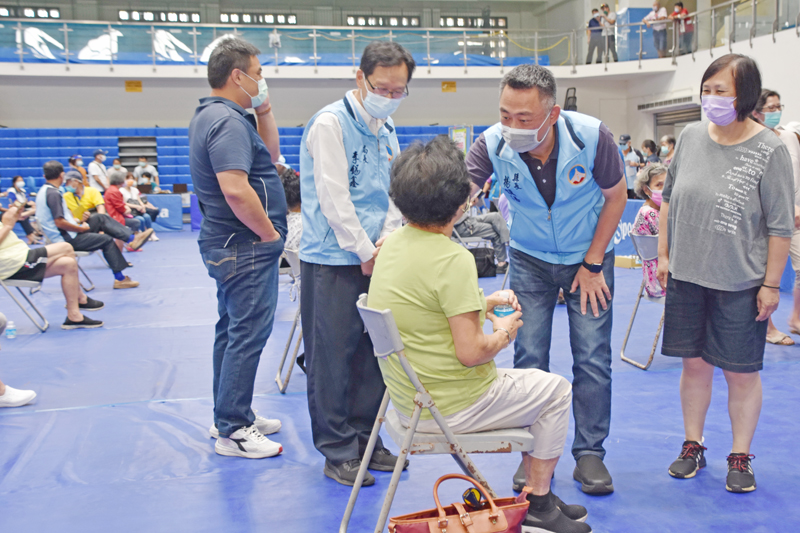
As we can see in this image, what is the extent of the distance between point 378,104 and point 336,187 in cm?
34

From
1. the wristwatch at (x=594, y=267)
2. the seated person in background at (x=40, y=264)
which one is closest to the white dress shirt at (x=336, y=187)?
the wristwatch at (x=594, y=267)

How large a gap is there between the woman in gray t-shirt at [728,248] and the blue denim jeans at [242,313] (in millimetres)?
1557

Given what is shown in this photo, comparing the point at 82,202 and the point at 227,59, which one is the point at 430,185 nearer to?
the point at 227,59

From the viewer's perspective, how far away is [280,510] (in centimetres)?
214

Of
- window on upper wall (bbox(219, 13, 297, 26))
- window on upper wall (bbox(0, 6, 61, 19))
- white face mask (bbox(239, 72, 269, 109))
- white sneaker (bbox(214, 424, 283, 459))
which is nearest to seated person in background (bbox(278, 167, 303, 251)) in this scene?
white face mask (bbox(239, 72, 269, 109))

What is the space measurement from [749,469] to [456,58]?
14767 mm

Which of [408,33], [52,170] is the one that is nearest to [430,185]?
[52,170]

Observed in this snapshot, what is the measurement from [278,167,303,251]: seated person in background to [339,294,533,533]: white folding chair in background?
2605 mm

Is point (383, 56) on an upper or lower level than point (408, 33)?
lower

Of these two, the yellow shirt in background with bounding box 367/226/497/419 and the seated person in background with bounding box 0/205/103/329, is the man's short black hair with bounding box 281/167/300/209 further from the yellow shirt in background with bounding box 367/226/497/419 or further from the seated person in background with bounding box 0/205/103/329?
the yellow shirt in background with bounding box 367/226/497/419

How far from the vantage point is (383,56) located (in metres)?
2.16

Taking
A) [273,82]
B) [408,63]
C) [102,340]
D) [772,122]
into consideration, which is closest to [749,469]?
[408,63]

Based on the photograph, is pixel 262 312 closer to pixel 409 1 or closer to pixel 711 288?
pixel 711 288

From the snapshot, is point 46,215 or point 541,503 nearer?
point 541,503
